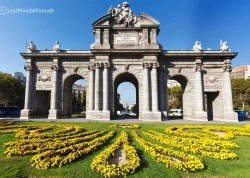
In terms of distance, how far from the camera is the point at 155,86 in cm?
3072

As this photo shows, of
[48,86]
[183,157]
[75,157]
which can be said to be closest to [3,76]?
[48,86]

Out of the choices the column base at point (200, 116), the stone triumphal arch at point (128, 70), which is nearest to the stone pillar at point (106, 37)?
the stone triumphal arch at point (128, 70)

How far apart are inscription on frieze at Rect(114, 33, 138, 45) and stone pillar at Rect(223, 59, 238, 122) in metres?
15.6

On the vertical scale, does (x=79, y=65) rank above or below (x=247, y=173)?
above

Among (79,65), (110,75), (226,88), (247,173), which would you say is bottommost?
(247,173)

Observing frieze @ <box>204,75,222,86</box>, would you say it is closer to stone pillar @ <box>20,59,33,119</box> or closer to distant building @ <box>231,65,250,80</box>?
stone pillar @ <box>20,59,33,119</box>

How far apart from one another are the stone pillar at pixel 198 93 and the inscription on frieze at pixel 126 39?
10.9 metres

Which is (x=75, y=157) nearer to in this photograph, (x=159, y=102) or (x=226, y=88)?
(x=159, y=102)

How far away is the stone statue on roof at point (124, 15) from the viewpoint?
107 ft

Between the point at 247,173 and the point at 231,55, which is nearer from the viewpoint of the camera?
the point at 247,173

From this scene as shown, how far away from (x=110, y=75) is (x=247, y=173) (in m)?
25.2

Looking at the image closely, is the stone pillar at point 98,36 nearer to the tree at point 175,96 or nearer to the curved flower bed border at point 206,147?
the curved flower bed border at point 206,147

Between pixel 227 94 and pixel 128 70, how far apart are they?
16656mm

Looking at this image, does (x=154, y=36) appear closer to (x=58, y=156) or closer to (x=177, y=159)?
(x=177, y=159)
